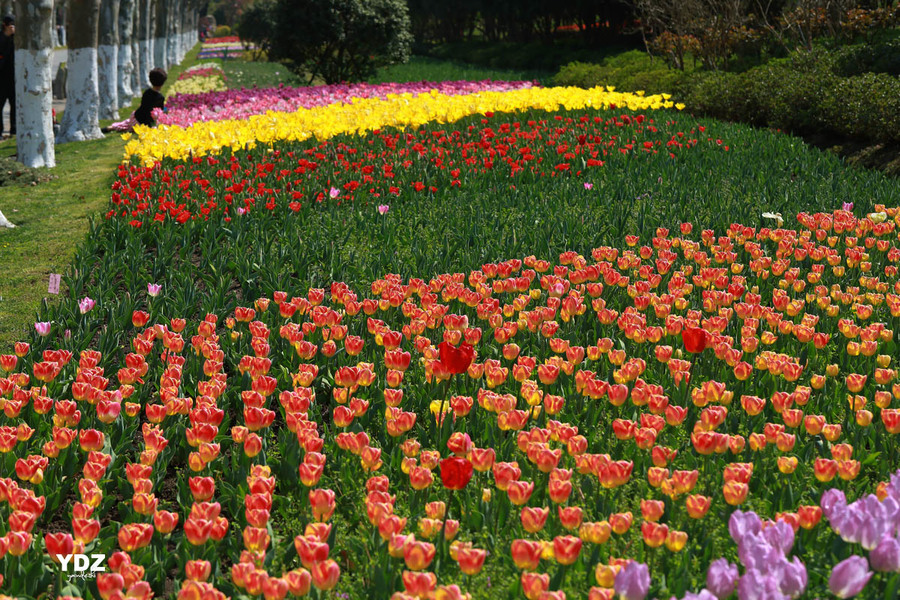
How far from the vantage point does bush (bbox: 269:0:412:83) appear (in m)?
20.8

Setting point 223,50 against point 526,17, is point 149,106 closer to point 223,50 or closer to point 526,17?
point 526,17

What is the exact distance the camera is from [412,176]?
887cm

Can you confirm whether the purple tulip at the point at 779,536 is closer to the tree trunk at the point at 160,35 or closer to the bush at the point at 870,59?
the bush at the point at 870,59

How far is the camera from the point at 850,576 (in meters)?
1.96

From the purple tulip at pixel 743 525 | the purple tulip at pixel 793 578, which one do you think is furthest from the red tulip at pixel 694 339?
the purple tulip at pixel 793 578

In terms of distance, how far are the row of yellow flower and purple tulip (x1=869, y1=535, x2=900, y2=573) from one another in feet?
26.8

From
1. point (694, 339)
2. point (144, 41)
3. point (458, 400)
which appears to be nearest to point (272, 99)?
point (144, 41)

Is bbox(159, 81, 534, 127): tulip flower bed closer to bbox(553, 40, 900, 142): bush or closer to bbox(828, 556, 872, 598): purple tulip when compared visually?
bbox(553, 40, 900, 142): bush

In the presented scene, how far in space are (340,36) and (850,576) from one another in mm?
20476

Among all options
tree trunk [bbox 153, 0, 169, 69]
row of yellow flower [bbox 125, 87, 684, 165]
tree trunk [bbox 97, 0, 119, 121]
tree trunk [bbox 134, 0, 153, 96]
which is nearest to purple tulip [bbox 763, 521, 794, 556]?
row of yellow flower [bbox 125, 87, 684, 165]

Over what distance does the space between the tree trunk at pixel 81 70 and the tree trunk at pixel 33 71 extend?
3.17 meters

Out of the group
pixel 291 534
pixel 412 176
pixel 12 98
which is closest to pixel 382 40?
pixel 12 98

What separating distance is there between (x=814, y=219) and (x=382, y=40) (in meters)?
17.0

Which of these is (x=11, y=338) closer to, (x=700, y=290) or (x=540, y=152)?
(x=700, y=290)
